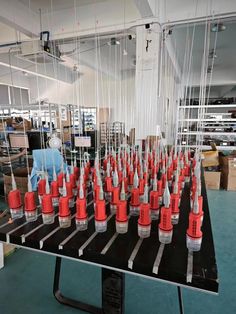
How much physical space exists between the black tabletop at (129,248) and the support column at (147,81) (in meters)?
2.57

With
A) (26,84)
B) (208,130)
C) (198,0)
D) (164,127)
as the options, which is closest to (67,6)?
(198,0)

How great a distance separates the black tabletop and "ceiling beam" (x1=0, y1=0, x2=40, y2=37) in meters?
3.70

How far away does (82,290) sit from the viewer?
54.4 inches

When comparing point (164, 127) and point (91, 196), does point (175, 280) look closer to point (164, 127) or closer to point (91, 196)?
point (91, 196)

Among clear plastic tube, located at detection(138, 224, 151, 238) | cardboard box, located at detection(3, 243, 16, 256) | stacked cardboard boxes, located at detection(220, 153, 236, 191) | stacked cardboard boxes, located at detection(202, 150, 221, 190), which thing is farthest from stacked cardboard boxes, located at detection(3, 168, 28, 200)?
stacked cardboard boxes, located at detection(220, 153, 236, 191)

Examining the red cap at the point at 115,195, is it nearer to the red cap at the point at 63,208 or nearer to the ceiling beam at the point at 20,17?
the red cap at the point at 63,208

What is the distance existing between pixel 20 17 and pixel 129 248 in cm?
422

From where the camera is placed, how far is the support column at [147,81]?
3205 millimetres

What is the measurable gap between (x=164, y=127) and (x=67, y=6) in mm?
2572

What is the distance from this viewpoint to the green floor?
1.25 m

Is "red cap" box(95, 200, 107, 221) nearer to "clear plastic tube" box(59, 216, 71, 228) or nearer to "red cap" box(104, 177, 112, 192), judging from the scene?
"clear plastic tube" box(59, 216, 71, 228)

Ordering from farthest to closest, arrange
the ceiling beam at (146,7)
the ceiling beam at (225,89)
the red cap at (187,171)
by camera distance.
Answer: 1. the ceiling beam at (225,89)
2. the ceiling beam at (146,7)
3. the red cap at (187,171)

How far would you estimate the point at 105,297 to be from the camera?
93 cm

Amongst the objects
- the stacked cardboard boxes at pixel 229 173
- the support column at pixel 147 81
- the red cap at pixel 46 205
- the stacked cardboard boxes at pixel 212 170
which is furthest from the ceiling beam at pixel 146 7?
the red cap at pixel 46 205
